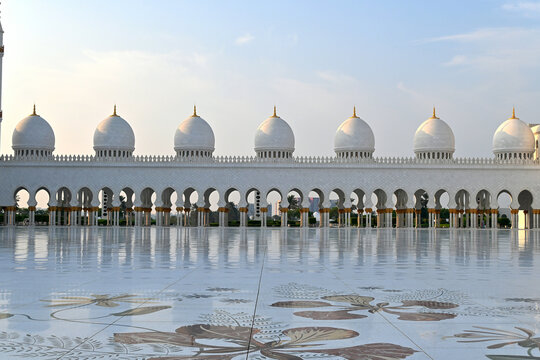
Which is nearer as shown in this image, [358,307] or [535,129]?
[358,307]

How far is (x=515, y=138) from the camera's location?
120ft

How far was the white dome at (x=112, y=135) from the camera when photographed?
36719 mm

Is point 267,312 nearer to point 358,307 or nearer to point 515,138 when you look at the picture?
point 358,307

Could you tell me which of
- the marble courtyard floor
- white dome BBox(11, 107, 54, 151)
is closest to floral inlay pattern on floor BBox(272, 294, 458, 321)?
the marble courtyard floor

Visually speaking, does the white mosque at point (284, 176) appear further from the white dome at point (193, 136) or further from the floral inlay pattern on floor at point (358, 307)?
the floral inlay pattern on floor at point (358, 307)

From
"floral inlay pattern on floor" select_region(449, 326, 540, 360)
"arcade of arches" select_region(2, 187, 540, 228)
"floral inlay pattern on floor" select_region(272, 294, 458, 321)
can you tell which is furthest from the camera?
"arcade of arches" select_region(2, 187, 540, 228)

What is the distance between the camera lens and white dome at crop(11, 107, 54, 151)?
3688cm

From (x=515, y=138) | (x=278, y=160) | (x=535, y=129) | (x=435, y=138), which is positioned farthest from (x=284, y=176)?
(x=535, y=129)

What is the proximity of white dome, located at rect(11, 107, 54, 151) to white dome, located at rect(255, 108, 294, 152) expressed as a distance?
1258 centimetres

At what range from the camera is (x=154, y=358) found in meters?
2.92

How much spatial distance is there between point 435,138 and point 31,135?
2373 cm

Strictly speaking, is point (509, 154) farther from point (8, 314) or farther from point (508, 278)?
point (8, 314)

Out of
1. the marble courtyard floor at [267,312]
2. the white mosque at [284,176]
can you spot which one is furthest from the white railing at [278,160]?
the marble courtyard floor at [267,312]

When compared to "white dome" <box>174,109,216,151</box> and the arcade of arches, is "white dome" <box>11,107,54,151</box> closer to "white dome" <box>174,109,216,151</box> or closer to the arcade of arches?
the arcade of arches
